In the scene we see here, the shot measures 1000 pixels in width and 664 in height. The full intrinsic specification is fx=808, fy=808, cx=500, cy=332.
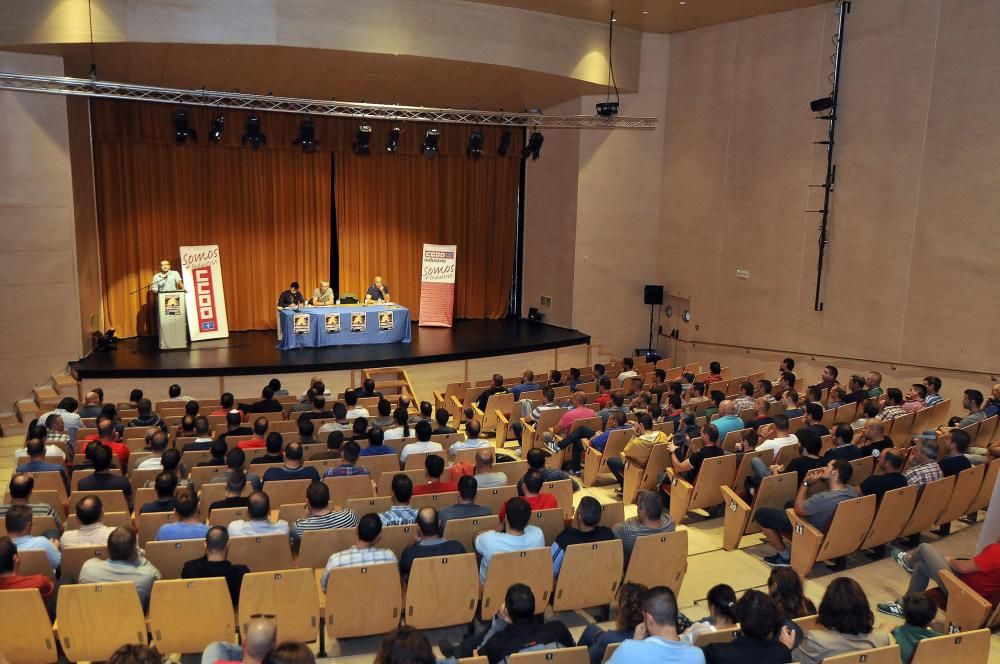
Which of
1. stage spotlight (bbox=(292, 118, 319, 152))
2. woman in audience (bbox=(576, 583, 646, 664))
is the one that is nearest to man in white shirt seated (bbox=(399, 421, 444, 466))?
woman in audience (bbox=(576, 583, 646, 664))

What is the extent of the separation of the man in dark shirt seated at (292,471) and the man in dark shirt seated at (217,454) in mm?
823

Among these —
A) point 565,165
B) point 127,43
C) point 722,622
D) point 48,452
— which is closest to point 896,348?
point 565,165

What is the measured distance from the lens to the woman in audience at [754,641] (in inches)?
138

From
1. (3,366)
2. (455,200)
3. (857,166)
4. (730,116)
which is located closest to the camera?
(3,366)

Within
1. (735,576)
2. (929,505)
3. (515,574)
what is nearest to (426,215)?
(735,576)

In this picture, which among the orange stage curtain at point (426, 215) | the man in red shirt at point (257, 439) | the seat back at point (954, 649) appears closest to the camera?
the seat back at point (954, 649)

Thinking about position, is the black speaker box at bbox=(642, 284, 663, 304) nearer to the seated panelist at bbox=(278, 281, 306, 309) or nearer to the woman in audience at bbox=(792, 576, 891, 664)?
the seated panelist at bbox=(278, 281, 306, 309)

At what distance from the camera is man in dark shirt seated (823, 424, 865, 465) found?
678 centimetres

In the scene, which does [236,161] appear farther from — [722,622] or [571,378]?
[722,622]

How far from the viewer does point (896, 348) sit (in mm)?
11867

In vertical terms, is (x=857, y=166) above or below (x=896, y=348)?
above

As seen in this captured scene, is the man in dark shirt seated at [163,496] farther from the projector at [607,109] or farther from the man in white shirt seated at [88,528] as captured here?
the projector at [607,109]

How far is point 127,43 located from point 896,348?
11.7m

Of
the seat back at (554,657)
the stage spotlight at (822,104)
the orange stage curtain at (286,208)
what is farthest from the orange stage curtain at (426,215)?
the seat back at (554,657)
